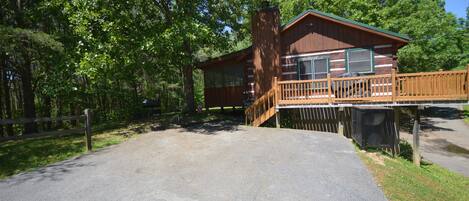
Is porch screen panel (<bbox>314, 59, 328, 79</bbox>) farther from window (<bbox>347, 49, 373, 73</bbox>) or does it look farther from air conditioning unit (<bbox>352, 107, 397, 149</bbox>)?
air conditioning unit (<bbox>352, 107, 397, 149</bbox>)

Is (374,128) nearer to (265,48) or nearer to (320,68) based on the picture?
(320,68)

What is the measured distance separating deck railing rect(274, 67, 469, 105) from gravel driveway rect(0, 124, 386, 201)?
2483 mm

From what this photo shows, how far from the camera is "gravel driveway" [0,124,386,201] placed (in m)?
5.53

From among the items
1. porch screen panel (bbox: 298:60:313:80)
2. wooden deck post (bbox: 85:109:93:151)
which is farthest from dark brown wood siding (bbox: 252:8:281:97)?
wooden deck post (bbox: 85:109:93:151)

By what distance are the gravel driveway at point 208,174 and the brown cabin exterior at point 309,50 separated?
5.79 meters

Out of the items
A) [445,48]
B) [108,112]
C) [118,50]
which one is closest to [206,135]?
[118,50]

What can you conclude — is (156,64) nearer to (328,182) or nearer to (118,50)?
(118,50)

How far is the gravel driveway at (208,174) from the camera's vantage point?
5531mm

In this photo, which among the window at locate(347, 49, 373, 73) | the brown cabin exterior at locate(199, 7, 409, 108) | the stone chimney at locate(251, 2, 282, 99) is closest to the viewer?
the brown cabin exterior at locate(199, 7, 409, 108)

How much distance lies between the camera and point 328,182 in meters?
6.03

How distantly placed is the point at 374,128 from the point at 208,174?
609 centimetres

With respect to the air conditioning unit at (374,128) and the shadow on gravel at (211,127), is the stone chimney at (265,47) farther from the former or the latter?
the air conditioning unit at (374,128)

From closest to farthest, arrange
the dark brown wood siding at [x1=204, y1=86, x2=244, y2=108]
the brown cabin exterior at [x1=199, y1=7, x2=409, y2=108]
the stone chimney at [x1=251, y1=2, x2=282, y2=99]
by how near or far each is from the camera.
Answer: the brown cabin exterior at [x1=199, y1=7, x2=409, y2=108] → the stone chimney at [x1=251, y1=2, x2=282, y2=99] → the dark brown wood siding at [x1=204, y1=86, x2=244, y2=108]

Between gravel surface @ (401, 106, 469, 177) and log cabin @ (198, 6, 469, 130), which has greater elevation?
log cabin @ (198, 6, 469, 130)
